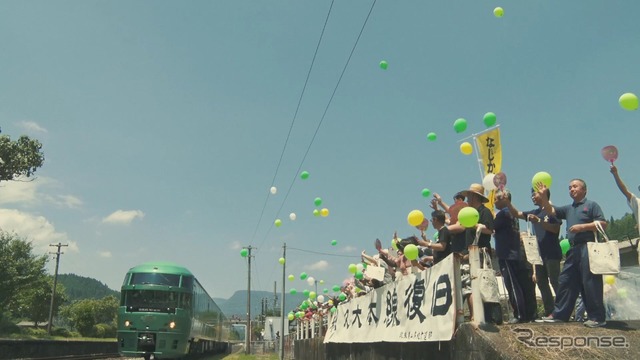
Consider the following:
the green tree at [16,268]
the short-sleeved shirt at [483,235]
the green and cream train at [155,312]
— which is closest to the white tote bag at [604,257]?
the short-sleeved shirt at [483,235]

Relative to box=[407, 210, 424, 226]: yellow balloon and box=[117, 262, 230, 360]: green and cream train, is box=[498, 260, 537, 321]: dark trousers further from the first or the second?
box=[117, 262, 230, 360]: green and cream train

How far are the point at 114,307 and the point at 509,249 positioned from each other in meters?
100

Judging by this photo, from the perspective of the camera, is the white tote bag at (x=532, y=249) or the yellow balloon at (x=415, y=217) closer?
the white tote bag at (x=532, y=249)

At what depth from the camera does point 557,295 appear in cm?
512

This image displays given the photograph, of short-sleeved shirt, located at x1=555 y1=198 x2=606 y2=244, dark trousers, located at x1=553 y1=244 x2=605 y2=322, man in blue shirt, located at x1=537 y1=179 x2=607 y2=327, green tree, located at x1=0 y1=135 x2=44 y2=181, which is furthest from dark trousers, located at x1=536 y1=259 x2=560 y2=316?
green tree, located at x1=0 y1=135 x2=44 y2=181

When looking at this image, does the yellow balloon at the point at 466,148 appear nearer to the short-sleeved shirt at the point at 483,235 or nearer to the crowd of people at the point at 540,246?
the crowd of people at the point at 540,246

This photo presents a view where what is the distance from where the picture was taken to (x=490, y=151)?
341 inches

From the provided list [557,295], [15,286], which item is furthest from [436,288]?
[15,286]

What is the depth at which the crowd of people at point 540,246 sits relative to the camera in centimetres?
492

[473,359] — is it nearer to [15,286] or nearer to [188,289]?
[188,289]

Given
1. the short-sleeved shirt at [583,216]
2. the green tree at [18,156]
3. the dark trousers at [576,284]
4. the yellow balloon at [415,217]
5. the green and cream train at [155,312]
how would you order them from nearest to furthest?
1. the dark trousers at [576,284]
2. the short-sleeved shirt at [583,216]
3. the yellow balloon at [415,217]
4. the green and cream train at [155,312]
5. the green tree at [18,156]

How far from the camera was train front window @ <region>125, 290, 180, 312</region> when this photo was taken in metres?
15.3

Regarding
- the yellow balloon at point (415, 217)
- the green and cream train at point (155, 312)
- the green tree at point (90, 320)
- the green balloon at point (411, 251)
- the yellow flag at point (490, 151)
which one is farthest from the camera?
the green tree at point (90, 320)

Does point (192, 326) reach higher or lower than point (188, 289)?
lower
